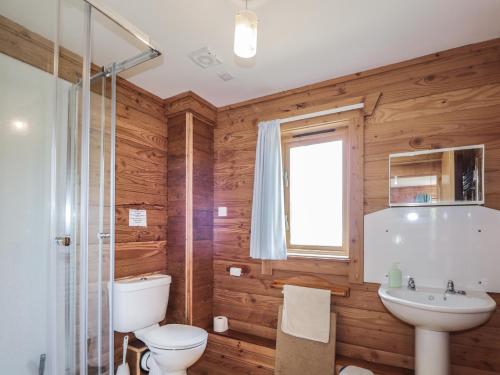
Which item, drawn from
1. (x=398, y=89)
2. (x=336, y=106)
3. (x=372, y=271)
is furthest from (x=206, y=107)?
(x=372, y=271)

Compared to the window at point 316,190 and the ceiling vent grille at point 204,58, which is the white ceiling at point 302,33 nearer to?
the ceiling vent grille at point 204,58

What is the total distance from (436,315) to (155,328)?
1.81m

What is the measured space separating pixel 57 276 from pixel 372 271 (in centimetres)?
196

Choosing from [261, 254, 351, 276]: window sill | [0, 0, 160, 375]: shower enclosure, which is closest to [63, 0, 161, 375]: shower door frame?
[0, 0, 160, 375]: shower enclosure

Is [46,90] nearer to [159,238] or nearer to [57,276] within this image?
[57,276]

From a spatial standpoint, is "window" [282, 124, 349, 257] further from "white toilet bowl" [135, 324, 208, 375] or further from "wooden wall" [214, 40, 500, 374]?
"white toilet bowl" [135, 324, 208, 375]

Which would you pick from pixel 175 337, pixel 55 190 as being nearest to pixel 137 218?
pixel 55 190

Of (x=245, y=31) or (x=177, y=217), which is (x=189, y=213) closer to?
(x=177, y=217)

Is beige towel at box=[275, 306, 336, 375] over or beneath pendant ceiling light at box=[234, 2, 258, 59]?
beneath

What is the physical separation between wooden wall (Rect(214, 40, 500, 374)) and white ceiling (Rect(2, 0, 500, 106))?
5.6 inches

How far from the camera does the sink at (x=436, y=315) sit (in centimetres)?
141

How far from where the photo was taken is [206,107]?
2674 mm

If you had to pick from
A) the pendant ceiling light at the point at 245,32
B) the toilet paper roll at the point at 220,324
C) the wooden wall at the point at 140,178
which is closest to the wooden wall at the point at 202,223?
the toilet paper roll at the point at 220,324

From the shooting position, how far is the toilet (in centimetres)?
177
